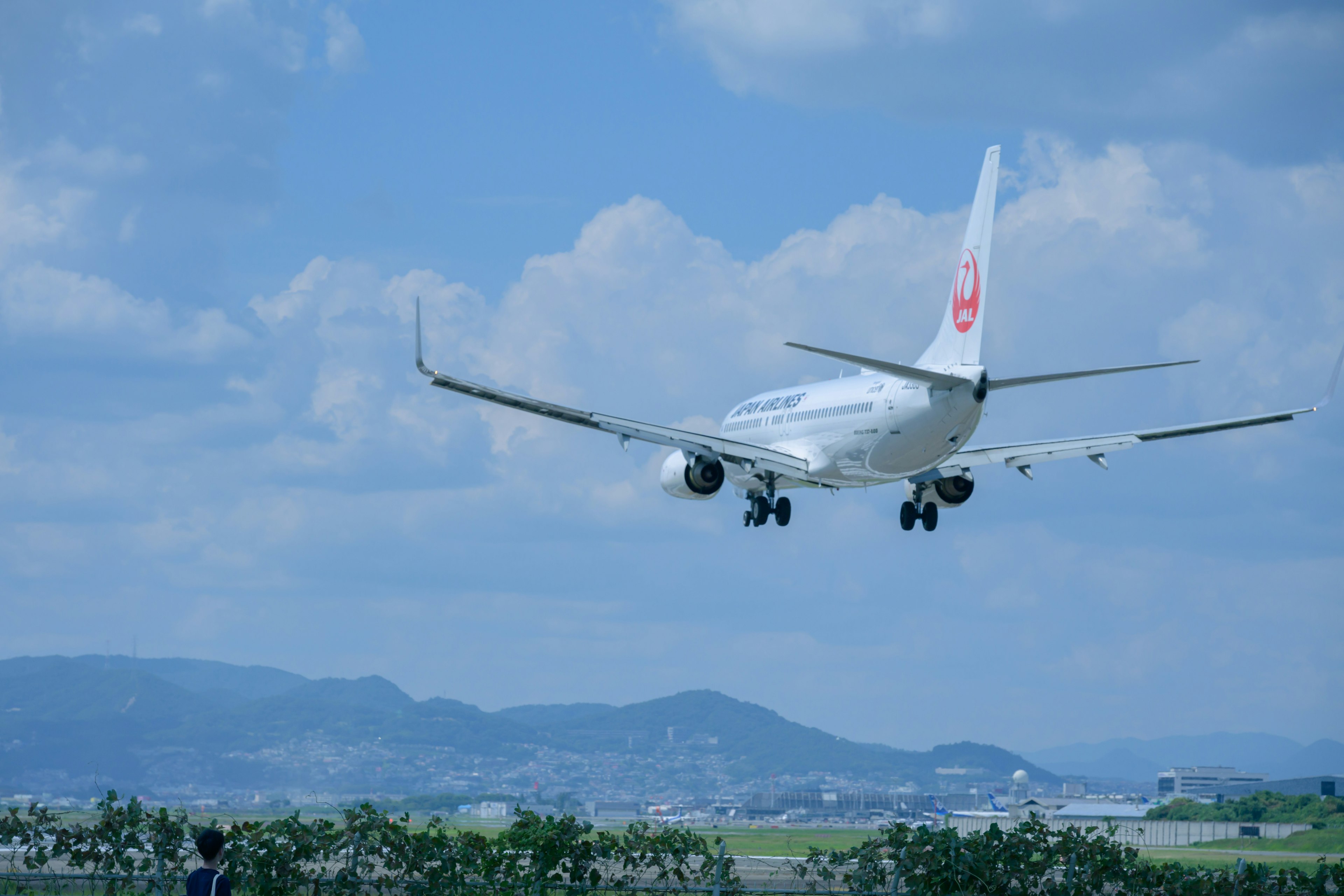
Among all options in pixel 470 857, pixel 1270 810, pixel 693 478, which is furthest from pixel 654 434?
pixel 1270 810

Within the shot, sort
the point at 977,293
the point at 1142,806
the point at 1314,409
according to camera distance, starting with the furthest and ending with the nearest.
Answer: the point at 1142,806
the point at 977,293
the point at 1314,409

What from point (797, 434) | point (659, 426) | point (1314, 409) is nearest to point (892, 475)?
point (797, 434)

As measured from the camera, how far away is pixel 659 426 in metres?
50.7

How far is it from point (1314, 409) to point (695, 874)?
27.7m

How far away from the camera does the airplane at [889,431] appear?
43.4 m

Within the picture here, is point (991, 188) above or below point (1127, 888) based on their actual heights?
above

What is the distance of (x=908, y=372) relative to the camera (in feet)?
135

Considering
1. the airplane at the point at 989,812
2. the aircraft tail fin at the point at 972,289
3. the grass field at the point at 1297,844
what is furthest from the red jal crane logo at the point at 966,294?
the airplane at the point at 989,812

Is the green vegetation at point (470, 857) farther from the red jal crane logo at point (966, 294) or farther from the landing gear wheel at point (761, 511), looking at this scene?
the landing gear wheel at point (761, 511)

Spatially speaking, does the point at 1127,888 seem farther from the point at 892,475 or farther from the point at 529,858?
the point at 892,475

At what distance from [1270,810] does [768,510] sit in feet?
243

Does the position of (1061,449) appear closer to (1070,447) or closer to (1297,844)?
(1070,447)

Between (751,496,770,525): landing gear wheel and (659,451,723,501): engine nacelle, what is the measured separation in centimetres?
205

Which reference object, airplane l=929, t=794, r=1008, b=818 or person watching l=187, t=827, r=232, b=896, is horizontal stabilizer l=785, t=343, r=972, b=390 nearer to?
person watching l=187, t=827, r=232, b=896
